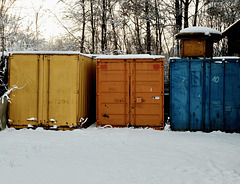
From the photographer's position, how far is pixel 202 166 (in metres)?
5.30

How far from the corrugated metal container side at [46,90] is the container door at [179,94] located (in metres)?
3.14

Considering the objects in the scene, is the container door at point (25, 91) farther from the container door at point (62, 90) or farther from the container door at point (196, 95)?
the container door at point (196, 95)

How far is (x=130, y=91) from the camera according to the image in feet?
29.7

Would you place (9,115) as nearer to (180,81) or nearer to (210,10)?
(180,81)

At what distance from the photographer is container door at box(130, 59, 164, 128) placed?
29.4 feet

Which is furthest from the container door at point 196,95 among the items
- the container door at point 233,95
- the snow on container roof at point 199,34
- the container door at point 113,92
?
the container door at point 113,92

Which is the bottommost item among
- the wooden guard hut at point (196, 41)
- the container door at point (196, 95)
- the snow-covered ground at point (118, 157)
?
the snow-covered ground at point (118, 157)

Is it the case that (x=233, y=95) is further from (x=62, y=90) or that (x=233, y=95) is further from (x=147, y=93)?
(x=62, y=90)

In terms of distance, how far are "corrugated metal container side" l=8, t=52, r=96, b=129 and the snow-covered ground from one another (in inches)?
17.4

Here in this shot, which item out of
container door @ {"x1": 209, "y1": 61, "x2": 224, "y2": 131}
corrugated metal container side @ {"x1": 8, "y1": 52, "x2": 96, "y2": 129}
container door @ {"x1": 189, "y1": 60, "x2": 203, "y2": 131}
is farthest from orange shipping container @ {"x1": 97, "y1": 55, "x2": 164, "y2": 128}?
container door @ {"x1": 209, "y1": 61, "x2": 224, "y2": 131}

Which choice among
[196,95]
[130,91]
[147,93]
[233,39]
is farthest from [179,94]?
[233,39]

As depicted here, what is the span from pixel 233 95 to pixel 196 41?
2418mm

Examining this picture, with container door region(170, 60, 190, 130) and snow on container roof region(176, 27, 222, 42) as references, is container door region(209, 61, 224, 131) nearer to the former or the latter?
container door region(170, 60, 190, 130)

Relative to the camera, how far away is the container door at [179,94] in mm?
8891
